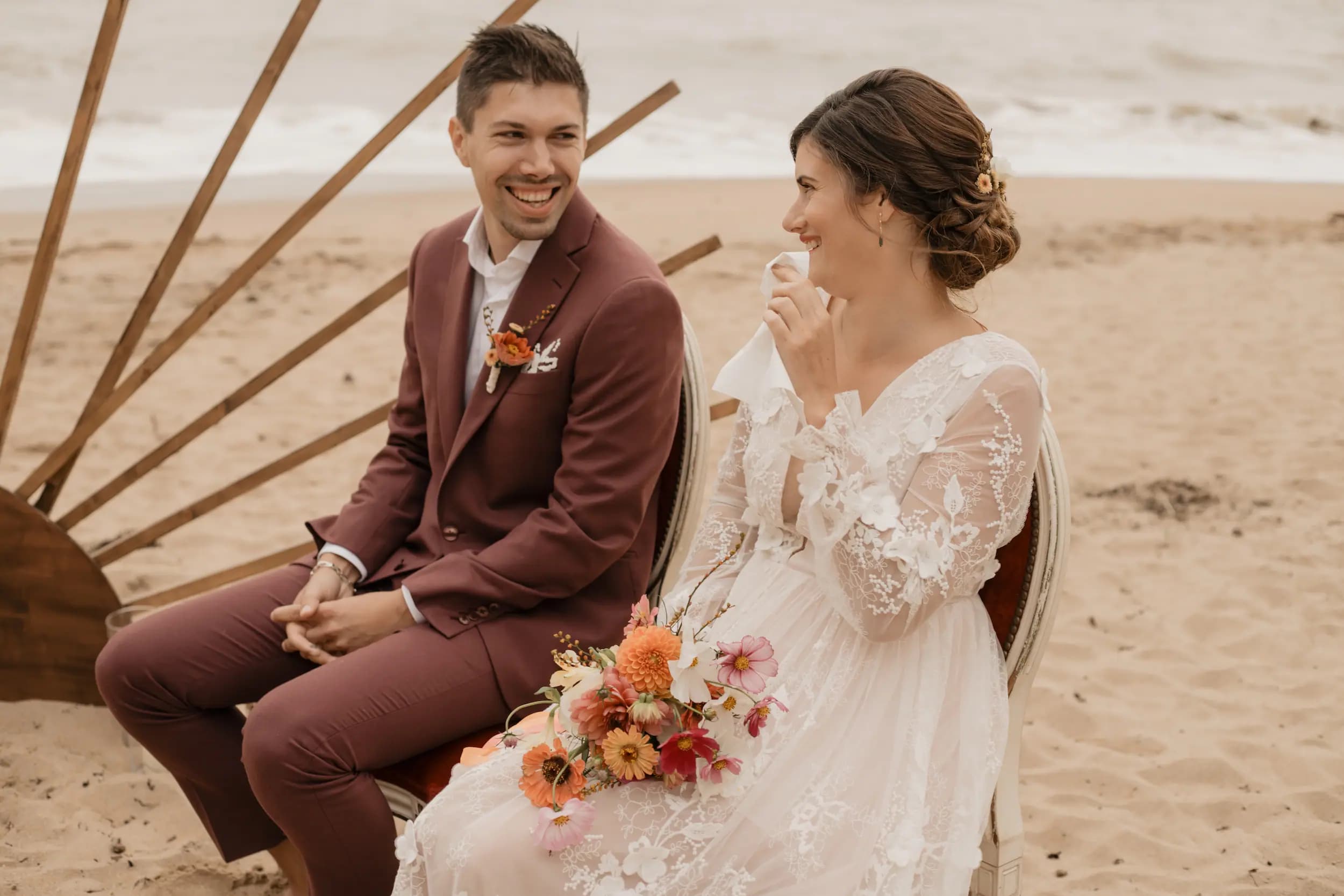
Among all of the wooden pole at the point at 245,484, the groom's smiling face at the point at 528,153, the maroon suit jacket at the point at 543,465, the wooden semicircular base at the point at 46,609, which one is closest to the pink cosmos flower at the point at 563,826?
the maroon suit jacket at the point at 543,465

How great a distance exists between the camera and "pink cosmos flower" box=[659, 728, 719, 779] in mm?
1979

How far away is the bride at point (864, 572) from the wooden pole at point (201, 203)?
1.36 meters

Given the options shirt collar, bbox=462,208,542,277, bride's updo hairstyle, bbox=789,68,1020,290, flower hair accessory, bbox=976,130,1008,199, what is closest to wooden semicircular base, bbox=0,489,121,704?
shirt collar, bbox=462,208,542,277

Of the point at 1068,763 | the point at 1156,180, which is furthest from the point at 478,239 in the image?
the point at 1156,180

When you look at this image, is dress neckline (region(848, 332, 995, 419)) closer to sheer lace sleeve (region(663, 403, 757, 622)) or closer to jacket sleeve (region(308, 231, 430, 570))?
sheer lace sleeve (region(663, 403, 757, 622))

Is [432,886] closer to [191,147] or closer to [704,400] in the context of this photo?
[704,400]

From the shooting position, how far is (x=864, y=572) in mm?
2057

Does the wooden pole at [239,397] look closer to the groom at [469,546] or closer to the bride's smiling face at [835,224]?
the groom at [469,546]

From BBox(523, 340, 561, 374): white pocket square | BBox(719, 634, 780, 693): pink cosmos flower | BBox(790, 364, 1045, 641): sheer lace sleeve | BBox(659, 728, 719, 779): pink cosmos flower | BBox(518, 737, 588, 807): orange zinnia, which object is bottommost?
BBox(518, 737, 588, 807): orange zinnia

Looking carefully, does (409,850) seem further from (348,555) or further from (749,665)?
(348,555)

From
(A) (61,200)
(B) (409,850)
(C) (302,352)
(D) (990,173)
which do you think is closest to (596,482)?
(B) (409,850)

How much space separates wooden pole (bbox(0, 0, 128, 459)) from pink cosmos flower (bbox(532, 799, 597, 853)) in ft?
6.35

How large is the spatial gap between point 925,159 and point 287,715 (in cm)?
145

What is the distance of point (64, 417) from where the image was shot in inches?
251
